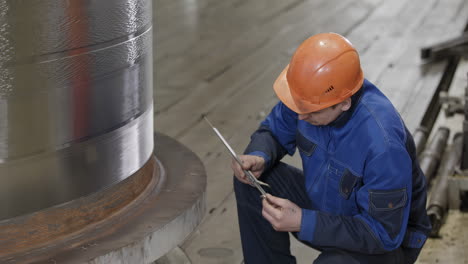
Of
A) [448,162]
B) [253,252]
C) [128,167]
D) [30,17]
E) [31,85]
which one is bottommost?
[448,162]

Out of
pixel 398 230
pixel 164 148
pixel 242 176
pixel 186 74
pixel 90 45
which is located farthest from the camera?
pixel 186 74

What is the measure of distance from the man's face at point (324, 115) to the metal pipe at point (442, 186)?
4.22 ft

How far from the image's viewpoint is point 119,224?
6.88 feet

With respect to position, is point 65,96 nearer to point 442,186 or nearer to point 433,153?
point 442,186

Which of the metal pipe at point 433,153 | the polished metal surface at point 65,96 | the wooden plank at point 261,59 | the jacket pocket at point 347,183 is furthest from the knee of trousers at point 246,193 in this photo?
the wooden plank at point 261,59

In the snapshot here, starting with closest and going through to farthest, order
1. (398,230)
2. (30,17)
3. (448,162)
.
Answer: (30,17) → (398,230) → (448,162)

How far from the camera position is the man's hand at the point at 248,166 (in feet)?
8.13

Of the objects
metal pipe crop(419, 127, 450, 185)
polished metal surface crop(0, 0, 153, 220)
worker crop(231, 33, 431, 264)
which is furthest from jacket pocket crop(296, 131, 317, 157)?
metal pipe crop(419, 127, 450, 185)

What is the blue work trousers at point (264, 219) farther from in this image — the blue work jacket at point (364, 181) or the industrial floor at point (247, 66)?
the industrial floor at point (247, 66)

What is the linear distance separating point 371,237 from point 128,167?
2.47 ft

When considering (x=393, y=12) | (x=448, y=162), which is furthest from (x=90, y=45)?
(x=393, y=12)

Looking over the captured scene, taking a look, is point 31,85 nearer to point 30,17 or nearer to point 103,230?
point 30,17

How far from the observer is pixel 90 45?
1.87 m

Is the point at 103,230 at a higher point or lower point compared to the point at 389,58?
higher
